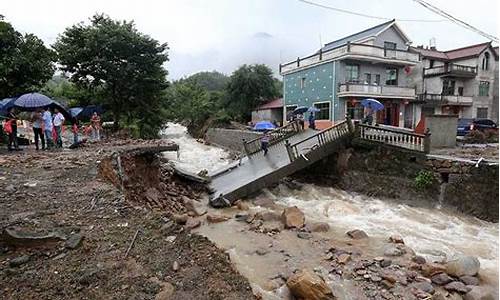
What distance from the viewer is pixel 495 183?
398 inches

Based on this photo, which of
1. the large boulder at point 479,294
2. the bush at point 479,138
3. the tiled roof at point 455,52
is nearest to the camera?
the large boulder at point 479,294

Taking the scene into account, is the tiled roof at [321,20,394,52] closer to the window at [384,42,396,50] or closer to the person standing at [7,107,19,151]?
the window at [384,42,396,50]

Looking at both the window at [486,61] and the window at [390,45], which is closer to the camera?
the window at [390,45]

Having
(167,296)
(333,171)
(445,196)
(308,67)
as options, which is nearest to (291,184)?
(333,171)

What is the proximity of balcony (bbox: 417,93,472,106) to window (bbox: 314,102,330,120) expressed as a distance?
8.28 meters

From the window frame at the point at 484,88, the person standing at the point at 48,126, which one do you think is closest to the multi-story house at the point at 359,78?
the window frame at the point at 484,88

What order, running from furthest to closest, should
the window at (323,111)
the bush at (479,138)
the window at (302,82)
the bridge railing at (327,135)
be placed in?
1. the window at (302,82)
2. the window at (323,111)
3. the bush at (479,138)
4. the bridge railing at (327,135)

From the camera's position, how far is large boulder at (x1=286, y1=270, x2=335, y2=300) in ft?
16.2

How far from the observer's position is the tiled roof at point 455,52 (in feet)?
99.0

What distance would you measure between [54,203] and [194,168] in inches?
483

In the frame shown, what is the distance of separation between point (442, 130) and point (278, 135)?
7532mm

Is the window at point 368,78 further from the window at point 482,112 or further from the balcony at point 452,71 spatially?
the window at point 482,112

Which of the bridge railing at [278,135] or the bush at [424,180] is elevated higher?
the bridge railing at [278,135]

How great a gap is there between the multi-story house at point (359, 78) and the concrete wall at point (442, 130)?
29.8 ft
